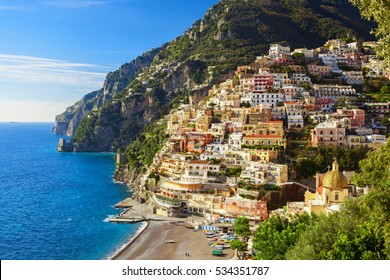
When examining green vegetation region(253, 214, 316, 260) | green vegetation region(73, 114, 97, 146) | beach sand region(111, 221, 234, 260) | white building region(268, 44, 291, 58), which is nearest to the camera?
green vegetation region(253, 214, 316, 260)

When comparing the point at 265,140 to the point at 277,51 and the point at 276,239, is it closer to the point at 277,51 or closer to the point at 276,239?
the point at 276,239

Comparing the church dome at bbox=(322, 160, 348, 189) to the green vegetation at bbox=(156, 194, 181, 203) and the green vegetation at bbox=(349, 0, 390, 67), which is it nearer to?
the green vegetation at bbox=(156, 194, 181, 203)

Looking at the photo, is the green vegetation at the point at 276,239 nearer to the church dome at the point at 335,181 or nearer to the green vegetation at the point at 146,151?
the church dome at the point at 335,181

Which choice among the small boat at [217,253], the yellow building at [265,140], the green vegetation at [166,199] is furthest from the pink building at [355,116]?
the small boat at [217,253]

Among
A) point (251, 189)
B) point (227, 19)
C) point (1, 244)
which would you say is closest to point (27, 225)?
point (1, 244)

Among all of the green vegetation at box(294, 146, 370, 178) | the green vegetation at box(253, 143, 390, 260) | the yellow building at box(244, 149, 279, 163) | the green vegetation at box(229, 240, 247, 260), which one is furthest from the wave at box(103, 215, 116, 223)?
the green vegetation at box(253, 143, 390, 260)
